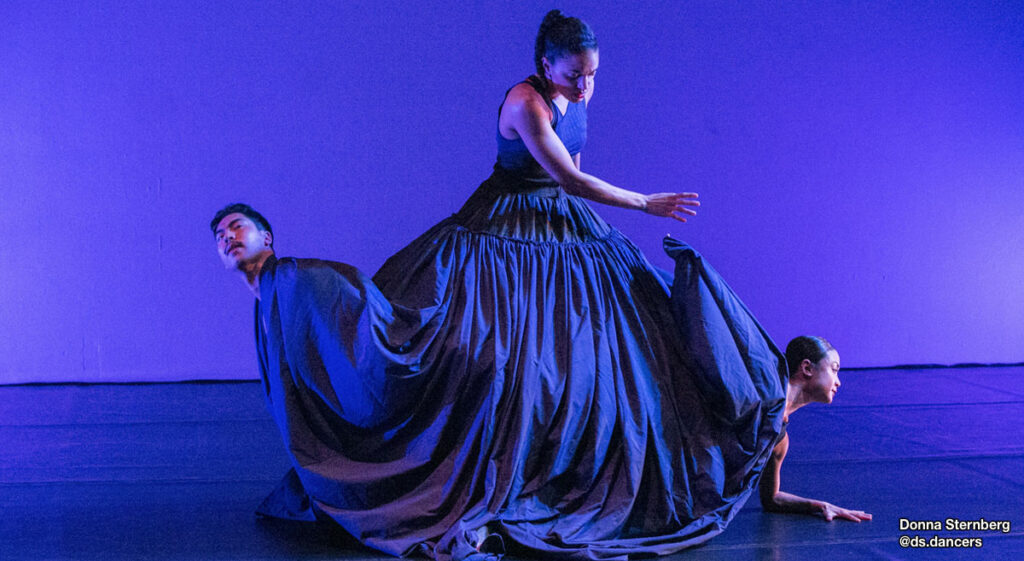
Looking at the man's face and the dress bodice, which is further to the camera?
the dress bodice

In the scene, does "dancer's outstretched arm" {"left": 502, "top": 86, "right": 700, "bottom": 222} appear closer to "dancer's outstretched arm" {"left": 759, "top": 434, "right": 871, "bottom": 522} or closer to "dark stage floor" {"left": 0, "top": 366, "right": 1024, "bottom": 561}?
"dancer's outstretched arm" {"left": 759, "top": 434, "right": 871, "bottom": 522}

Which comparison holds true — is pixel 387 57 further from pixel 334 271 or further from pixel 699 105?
pixel 334 271

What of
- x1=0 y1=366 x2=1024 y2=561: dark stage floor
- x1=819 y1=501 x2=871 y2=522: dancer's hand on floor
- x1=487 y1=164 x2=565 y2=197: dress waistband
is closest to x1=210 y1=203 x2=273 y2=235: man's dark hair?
x1=487 y1=164 x2=565 y2=197: dress waistband

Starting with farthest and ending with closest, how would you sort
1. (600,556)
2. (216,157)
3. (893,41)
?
1. (893,41)
2. (216,157)
3. (600,556)

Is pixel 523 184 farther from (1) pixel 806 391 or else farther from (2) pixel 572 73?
(1) pixel 806 391

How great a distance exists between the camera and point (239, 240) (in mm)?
2094

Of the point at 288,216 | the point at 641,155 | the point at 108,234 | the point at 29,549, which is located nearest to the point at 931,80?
the point at 641,155

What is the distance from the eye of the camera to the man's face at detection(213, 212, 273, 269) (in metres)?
2.10

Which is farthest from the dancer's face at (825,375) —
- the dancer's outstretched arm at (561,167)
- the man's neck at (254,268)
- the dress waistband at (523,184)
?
the man's neck at (254,268)

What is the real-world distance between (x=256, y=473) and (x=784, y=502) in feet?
4.54

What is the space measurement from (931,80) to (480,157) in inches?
82.5

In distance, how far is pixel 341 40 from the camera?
4.20m

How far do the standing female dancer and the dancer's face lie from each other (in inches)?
4.1

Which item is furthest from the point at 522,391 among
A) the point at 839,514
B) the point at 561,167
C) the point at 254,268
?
the point at 839,514
